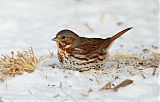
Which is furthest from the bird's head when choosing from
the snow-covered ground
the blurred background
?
the blurred background

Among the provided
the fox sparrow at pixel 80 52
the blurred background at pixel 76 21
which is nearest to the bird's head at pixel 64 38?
the fox sparrow at pixel 80 52

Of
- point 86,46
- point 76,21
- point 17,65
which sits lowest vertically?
point 17,65

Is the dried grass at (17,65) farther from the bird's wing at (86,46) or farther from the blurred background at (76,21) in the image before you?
the blurred background at (76,21)

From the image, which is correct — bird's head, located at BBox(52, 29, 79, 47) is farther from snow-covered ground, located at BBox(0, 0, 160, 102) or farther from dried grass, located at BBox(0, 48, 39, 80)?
dried grass, located at BBox(0, 48, 39, 80)

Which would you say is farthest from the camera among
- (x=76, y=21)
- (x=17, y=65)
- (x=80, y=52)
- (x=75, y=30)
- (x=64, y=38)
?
(x=76, y=21)

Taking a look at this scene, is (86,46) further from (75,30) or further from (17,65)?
(75,30)

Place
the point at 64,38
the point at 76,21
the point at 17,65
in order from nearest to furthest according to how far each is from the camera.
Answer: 1. the point at 17,65
2. the point at 64,38
3. the point at 76,21

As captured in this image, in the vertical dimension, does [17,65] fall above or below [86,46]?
below

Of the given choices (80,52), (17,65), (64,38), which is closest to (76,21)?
(64,38)
